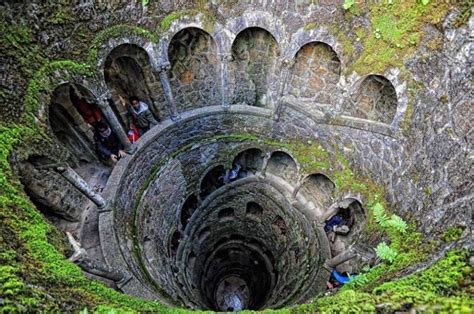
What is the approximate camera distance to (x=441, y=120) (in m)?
9.45

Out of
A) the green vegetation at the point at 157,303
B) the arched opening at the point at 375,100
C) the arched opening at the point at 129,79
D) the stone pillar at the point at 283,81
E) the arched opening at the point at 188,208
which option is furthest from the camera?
the arched opening at the point at 188,208

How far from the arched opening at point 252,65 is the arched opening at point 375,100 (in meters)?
3.81

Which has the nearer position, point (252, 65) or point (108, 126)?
point (108, 126)

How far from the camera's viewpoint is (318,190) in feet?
51.1

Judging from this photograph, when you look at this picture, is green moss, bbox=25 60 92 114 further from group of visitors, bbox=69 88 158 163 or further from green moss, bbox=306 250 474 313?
green moss, bbox=306 250 474 313

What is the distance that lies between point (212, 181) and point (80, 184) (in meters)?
7.59

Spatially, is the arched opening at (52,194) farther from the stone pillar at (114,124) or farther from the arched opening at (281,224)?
the arched opening at (281,224)

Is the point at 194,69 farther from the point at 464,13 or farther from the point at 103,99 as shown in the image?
the point at 464,13

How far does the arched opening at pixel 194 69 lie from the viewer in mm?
13562

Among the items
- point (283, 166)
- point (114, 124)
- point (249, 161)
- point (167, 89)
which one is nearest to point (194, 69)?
point (167, 89)

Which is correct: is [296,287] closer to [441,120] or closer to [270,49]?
[441,120]

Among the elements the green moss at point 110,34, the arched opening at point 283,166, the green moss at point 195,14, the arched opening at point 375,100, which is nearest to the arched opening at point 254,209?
the arched opening at point 283,166

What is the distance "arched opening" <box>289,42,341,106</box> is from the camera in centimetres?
1288

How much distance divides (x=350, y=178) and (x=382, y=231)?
2.67m
